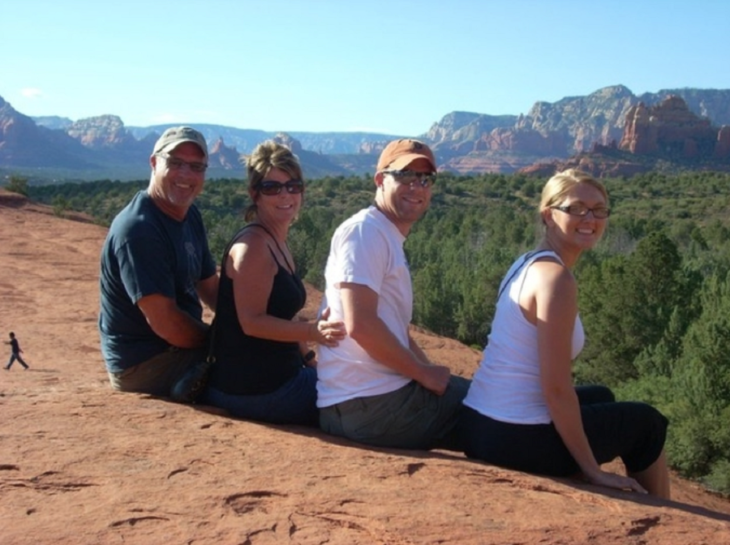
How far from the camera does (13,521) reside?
261cm

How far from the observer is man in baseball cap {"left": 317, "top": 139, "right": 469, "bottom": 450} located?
3326mm

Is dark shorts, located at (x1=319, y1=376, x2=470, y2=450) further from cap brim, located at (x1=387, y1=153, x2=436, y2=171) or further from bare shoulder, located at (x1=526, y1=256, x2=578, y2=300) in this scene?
cap brim, located at (x1=387, y1=153, x2=436, y2=171)

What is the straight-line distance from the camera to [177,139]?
4074 mm

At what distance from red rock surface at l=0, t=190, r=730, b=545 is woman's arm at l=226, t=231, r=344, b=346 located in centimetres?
46

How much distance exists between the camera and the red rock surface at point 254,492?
260 centimetres

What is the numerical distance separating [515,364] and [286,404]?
3.77 feet

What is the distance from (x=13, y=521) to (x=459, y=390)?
1930 millimetres

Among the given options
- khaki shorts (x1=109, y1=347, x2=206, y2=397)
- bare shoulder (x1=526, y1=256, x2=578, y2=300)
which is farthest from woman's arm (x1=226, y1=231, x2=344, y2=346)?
bare shoulder (x1=526, y1=256, x2=578, y2=300)

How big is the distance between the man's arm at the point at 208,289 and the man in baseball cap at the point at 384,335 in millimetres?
1145

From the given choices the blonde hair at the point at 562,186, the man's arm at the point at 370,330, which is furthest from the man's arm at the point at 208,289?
the blonde hair at the point at 562,186

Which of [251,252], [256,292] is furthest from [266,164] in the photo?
[256,292]

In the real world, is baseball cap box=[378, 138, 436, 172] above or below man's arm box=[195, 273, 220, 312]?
above

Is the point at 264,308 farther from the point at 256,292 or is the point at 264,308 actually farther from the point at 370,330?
the point at 370,330

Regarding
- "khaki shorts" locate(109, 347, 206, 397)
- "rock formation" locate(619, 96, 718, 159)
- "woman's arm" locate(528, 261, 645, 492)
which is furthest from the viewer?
"rock formation" locate(619, 96, 718, 159)
